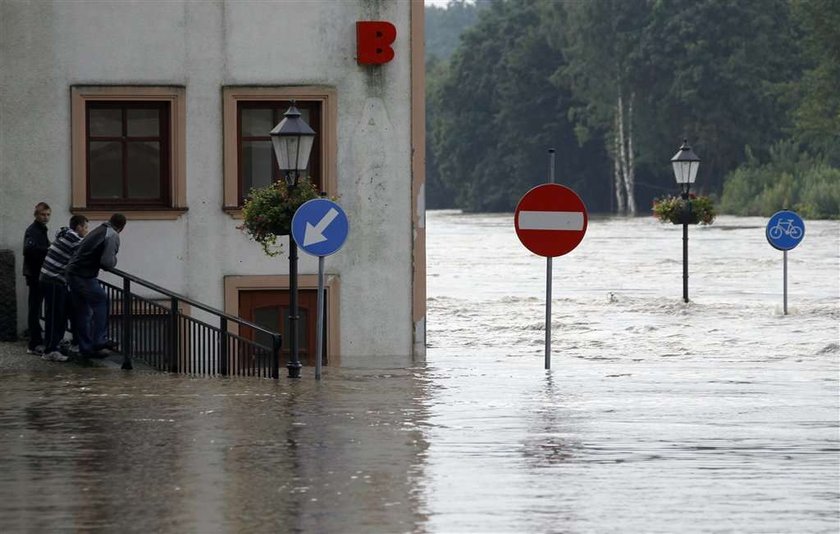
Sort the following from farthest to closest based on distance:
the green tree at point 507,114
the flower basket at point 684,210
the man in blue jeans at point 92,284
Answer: the green tree at point 507,114 < the flower basket at point 684,210 < the man in blue jeans at point 92,284

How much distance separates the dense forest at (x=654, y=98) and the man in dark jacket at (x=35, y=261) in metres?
70.4

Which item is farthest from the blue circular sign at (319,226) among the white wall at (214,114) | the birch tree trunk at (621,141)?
the birch tree trunk at (621,141)

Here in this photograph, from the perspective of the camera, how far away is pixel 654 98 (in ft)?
356

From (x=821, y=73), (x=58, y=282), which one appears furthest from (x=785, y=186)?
(x=58, y=282)

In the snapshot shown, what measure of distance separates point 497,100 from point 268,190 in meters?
113

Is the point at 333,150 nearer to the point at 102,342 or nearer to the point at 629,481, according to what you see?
the point at 102,342

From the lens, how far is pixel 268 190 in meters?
20.8

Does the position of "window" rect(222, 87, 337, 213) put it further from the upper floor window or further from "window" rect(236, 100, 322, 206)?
the upper floor window

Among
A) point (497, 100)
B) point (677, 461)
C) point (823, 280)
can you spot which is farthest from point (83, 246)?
point (497, 100)

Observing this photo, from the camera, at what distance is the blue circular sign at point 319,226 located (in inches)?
753

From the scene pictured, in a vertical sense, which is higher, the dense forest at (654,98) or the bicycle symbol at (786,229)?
the dense forest at (654,98)

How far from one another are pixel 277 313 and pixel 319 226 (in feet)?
18.8

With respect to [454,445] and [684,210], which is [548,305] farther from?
[684,210]

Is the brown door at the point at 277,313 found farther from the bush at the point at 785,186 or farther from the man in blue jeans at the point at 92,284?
the bush at the point at 785,186
